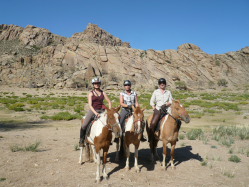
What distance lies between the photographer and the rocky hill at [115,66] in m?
80.0

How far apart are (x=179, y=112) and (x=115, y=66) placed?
8363 cm

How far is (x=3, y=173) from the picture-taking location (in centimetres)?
677

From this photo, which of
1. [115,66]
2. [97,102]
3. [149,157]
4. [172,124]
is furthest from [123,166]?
[115,66]

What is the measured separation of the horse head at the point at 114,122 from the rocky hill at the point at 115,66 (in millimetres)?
64501

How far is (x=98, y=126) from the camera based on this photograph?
6.53m

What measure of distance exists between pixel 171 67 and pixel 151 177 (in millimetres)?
97669

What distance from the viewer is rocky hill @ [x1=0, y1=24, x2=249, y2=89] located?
80.0 metres

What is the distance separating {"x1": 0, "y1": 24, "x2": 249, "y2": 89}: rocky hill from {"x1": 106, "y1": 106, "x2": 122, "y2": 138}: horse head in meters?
64.5

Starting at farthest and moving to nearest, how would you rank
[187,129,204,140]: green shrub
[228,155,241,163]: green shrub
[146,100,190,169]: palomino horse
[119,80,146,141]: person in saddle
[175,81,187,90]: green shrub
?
[175,81,187,90]: green shrub → [187,129,204,140]: green shrub → [228,155,241,163]: green shrub → [119,80,146,141]: person in saddle → [146,100,190,169]: palomino horse

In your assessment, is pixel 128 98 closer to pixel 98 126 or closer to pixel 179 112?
pixel 98 126

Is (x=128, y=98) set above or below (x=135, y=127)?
above

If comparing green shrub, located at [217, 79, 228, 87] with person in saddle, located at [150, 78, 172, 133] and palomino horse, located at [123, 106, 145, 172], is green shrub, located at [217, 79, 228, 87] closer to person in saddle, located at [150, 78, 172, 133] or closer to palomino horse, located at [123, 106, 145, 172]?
person in saddle, located at [150, 78, 172, 133]

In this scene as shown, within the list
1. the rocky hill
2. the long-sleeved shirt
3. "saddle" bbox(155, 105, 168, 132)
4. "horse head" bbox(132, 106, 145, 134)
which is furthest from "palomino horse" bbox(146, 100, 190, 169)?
the rocky hill

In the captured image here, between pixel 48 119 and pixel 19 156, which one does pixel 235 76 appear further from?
pixel 19 156
